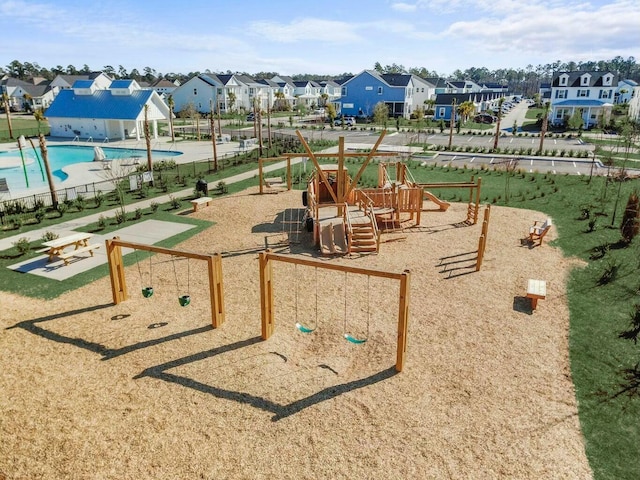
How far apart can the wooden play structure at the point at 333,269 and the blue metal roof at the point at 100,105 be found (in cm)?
4291

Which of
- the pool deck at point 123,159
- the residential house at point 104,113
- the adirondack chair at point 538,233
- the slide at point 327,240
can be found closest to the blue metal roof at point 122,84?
the residential house at point 104,113

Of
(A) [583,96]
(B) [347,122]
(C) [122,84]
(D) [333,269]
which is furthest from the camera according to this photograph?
(B) [347,122]

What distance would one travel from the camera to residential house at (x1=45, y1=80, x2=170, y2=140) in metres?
47.7

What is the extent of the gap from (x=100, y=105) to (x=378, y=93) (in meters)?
43.5

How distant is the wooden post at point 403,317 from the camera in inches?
326

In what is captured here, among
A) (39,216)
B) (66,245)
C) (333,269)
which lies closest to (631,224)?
(333,269)

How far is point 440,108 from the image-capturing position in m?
74.1

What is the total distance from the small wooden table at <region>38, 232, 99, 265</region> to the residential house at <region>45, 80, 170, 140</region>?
1393 inches

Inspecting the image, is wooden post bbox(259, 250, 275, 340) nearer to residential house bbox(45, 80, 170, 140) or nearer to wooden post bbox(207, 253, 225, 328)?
wooden post bbox(207, 253, 225, 328)

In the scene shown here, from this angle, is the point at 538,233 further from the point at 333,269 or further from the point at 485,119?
the point at 485,119

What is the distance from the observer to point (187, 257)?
9.88 metres

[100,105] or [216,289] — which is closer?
[216,289]

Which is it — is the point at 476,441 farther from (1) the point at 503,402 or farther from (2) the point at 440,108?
(2) the point at 440,108

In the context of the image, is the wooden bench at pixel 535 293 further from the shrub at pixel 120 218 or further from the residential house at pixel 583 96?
the residential house at pixel 583 96
